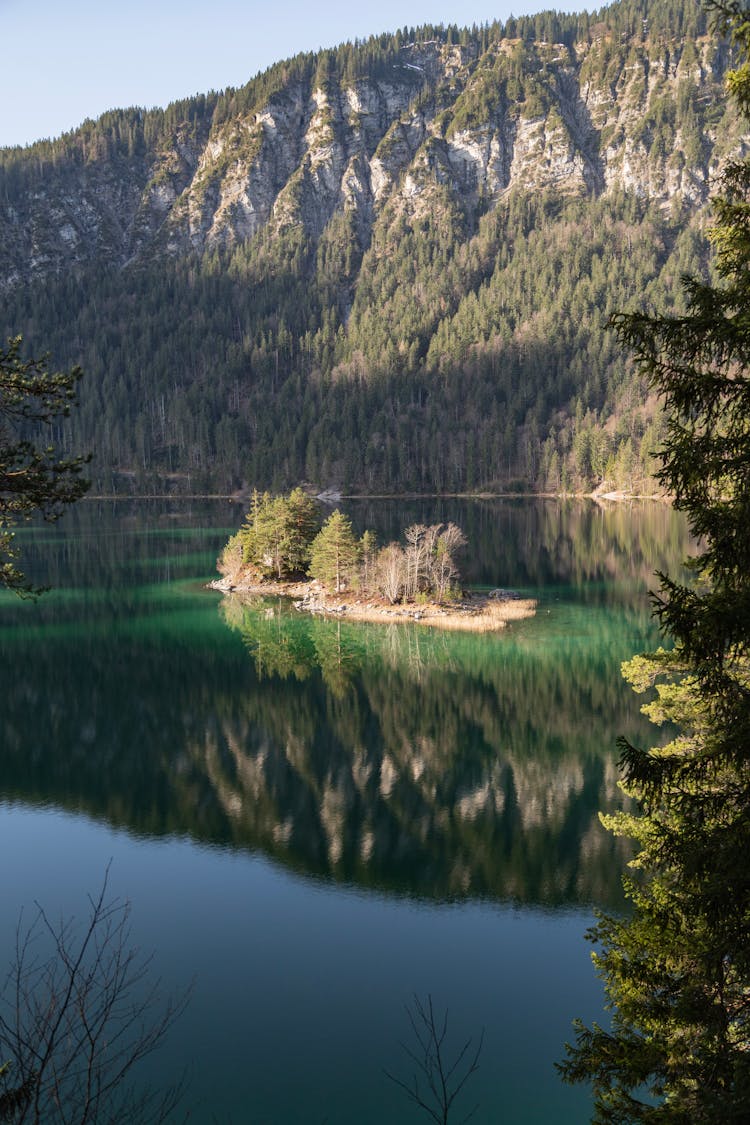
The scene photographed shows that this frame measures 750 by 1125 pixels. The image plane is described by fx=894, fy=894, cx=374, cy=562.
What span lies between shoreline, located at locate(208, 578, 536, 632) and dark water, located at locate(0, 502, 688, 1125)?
2525 millimetres

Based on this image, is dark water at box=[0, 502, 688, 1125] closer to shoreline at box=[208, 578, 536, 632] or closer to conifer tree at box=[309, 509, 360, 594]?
shoreline at box=[208, 578, 536, 632]

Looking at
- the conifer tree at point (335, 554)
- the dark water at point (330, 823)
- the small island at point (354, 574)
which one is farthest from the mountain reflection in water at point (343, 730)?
the conifer tree at point (335, 554)

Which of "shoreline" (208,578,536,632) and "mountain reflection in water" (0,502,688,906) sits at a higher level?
"shoreline" (208,578,536,632)

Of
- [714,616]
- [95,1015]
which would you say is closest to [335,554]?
[95,1015]

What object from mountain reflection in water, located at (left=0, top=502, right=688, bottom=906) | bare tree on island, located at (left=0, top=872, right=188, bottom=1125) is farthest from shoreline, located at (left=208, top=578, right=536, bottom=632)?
bare tree on island, located at (left=0, top=872, right=188, bottom=1125)

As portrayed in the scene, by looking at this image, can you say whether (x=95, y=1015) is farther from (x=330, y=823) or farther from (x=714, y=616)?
(x=330, y=823)

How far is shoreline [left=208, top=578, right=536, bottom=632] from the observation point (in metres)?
71.8

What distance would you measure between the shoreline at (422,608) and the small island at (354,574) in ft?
0.27

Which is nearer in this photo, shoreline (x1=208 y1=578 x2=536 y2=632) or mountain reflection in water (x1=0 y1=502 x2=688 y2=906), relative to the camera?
mountain reflection in water (x1=0 y1=502 x2=688 y2=906)

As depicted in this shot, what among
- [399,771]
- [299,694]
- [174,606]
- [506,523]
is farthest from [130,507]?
[399,771]

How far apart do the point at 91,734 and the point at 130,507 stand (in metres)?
151

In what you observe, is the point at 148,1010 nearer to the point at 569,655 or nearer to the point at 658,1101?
the point at 658,1101

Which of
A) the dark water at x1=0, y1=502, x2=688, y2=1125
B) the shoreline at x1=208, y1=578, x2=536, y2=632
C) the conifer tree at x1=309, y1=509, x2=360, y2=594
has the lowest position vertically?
the dark water at x1=0, y1=502, x2=688, y2=1125

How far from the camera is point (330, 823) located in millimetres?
36656
